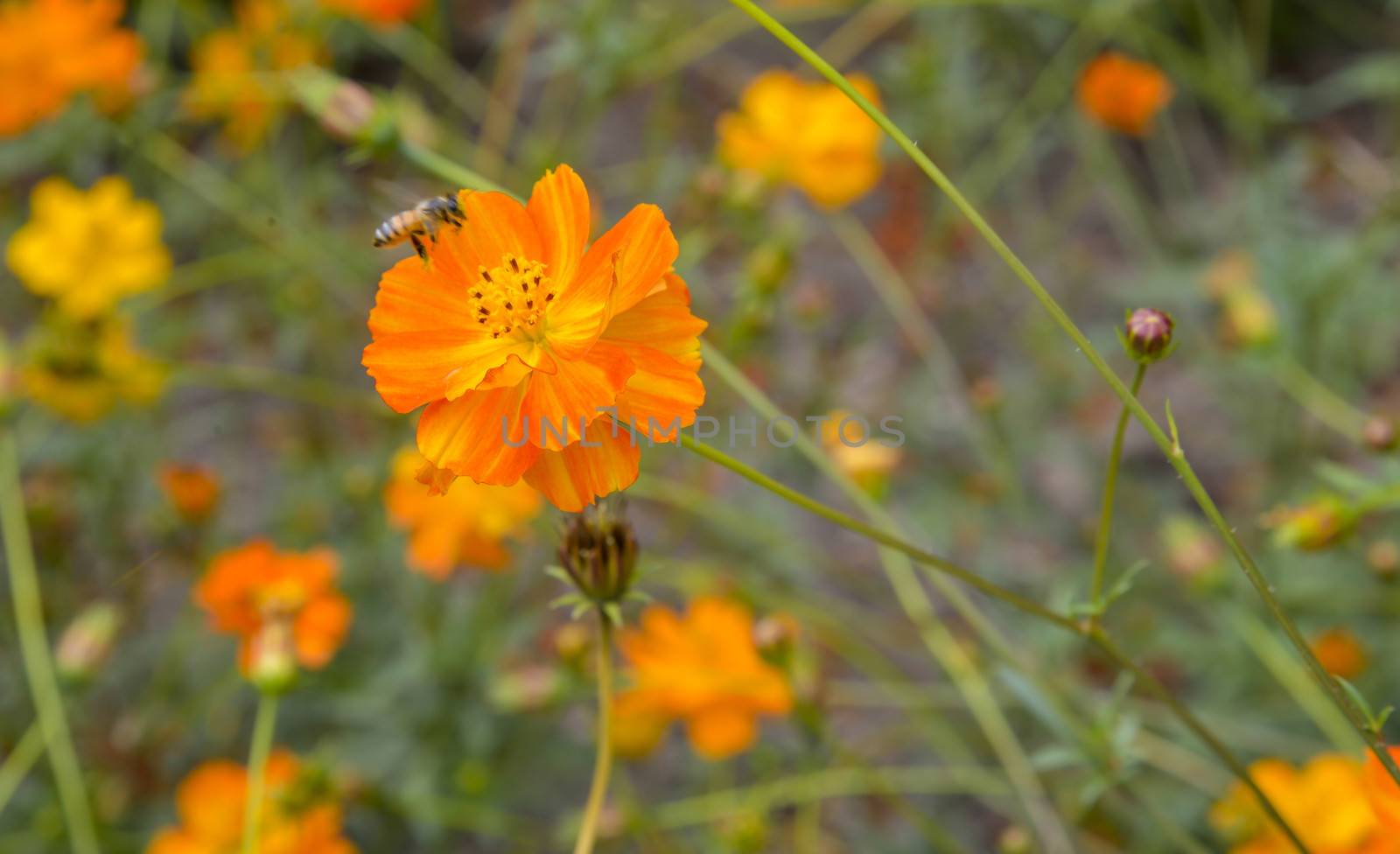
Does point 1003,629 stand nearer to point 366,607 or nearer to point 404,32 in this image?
point 366,607

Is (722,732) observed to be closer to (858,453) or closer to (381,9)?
(858,453)

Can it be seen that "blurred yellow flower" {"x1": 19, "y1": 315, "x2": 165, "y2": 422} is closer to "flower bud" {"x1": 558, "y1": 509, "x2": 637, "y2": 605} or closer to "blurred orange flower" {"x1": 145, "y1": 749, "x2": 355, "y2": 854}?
"blurred orange flower" {"x1": 145, "y1": 749, "x2": 355, "y2": 854}

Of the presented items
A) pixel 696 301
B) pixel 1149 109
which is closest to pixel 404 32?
pixel 696 301

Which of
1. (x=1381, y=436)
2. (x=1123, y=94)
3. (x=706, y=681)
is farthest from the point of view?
(x=1123, y=94)

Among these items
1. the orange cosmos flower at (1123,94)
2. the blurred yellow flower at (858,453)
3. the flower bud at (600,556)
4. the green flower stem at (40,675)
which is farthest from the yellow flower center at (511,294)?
the orange cosmos flower at (1123,94)

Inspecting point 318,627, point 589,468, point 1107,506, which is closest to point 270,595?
point 318,627

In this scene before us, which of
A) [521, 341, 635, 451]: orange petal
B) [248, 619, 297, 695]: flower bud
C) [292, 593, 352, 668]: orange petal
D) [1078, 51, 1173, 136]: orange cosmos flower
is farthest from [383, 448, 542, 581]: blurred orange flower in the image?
[1078, 51, 1173, 136]: orange cosmos flower
